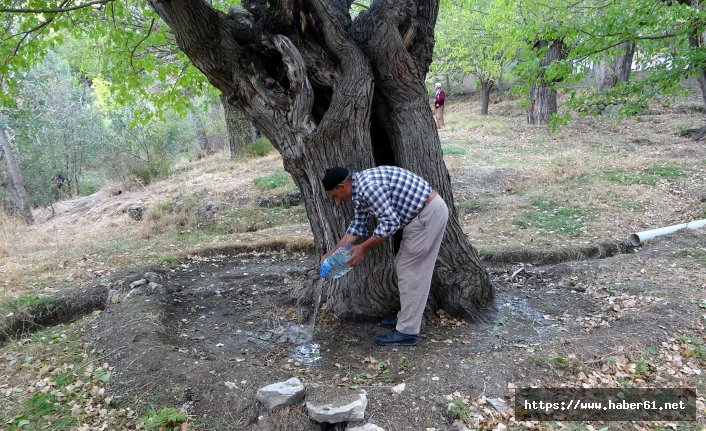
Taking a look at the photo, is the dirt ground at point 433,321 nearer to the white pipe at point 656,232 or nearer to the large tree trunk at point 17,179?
the white pipe at point 656,232

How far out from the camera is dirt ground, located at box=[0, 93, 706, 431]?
3361 mm

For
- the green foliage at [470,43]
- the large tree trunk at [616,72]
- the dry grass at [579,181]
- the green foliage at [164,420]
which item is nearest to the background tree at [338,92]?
the green foliage at [164,420]

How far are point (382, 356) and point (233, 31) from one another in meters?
3.21

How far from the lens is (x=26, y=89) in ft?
44.4

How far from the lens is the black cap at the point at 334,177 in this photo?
398 cm

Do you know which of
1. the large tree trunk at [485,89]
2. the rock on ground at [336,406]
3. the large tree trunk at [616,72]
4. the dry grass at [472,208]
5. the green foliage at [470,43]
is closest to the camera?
the rock on ground at [336,406]

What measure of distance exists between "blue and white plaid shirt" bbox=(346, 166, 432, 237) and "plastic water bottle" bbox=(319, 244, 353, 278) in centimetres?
42

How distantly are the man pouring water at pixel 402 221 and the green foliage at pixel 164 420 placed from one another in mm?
1740

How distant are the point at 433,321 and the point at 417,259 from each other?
3.05 feet

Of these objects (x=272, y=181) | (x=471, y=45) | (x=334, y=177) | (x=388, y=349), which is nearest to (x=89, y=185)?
(x=272, y=181)

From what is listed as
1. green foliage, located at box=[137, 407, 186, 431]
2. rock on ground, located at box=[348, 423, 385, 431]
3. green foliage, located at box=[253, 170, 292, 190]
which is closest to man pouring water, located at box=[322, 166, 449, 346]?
rock on ground, located at box=[348, 423, 385, 431]

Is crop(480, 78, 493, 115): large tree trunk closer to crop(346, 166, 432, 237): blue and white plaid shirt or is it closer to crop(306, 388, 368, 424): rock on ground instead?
crop(346, 166, 432, 237): blue and white plaid shirt

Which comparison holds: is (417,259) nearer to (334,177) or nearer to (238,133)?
(334,177)

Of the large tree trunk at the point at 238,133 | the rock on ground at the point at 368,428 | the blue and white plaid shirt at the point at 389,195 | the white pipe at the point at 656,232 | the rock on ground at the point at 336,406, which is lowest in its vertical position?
the white pipe at the point at 656,232
